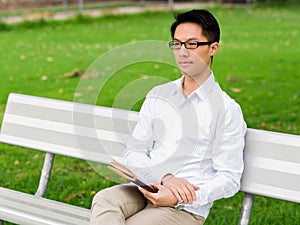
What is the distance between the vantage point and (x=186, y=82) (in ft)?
10.7

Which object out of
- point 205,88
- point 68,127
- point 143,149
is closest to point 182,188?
point 143,149

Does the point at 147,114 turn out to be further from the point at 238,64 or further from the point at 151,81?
the point at 238,64

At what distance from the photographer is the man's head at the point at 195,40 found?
3131 mm

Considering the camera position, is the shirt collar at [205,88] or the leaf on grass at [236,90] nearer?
the shirt collar at [205,88]

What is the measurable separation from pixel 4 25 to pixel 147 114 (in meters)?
11.8

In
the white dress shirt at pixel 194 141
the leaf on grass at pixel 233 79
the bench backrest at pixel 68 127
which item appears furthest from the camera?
the leaf on grass at pixel 233 79

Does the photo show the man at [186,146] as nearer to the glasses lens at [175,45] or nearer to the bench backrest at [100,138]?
the glasses lens at [175,45]

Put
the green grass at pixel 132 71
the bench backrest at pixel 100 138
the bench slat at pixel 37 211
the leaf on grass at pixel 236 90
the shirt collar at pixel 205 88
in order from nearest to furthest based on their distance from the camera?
1. the shirt collar at pixel 205 88
2. the bench backrest at pixel 100 138
3. the bench slat at pixel 37 211
4. the green grass at pixel 132 71
5. the leaf on grass at pixel 236 90

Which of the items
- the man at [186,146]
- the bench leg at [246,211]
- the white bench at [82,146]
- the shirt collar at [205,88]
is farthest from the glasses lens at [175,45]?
the bench leg at [246,211]

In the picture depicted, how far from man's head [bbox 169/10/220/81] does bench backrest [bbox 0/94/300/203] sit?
0.48 meters

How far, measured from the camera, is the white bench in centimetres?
331

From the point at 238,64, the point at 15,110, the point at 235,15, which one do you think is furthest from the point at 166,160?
the point at 235,15

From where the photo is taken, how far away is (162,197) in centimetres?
302

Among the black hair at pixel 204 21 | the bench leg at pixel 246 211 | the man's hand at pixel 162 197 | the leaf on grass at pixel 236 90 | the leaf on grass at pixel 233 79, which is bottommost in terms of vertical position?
the leaf on grass at pixel 233 79
